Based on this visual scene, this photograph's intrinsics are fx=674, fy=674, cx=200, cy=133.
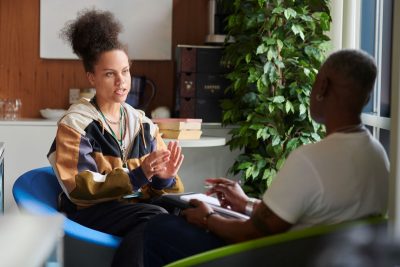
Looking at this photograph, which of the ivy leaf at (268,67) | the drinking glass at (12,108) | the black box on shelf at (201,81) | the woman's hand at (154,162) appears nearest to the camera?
the woman's hand at (154,162)

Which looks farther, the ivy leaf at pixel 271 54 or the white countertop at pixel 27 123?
the white countertop at pixel 27 123

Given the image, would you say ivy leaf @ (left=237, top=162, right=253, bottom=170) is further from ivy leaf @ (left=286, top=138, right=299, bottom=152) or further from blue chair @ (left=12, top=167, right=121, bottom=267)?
blue chair @ (left=12, top=167, right=121, bottom=267)

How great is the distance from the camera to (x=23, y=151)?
424 cm

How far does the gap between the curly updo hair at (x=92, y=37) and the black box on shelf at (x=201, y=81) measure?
1403 mm

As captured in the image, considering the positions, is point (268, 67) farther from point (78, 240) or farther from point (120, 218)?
point (78, 240)

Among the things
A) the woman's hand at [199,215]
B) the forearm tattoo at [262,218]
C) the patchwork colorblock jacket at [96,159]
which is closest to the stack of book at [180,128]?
the patchwork colorblock jacket at [96,159]

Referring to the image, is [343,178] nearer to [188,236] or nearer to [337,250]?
[337,250]

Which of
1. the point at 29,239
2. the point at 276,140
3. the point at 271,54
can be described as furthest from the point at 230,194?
the point at 271,54

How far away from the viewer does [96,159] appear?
272 cm

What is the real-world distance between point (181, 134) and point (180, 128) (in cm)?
4

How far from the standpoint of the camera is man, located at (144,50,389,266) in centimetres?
173

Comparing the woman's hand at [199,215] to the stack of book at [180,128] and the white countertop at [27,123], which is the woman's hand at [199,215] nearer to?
the stack of book at [180,128]

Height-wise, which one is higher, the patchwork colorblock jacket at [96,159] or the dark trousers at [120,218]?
the patchwork colorblock jacket at [96,159]

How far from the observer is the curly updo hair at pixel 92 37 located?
9.52 ft
